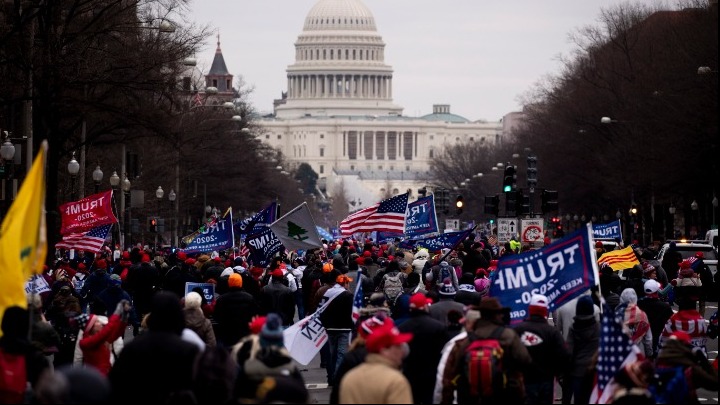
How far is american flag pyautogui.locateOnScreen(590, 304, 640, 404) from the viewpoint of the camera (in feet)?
45.4

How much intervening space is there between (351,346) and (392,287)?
33.2ft

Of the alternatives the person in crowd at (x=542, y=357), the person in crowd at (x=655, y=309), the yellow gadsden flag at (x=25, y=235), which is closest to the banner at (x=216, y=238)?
the person in crowd at (x=655, y=309)

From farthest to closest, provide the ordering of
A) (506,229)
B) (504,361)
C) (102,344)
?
(506,229) < (102,344) < (504,361)

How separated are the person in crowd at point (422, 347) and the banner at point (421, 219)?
20877 millimetres

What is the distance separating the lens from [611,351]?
13859 mm

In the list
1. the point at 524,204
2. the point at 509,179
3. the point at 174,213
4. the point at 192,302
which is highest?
the point at 509,179

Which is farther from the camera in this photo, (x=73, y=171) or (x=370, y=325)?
(x=73, y=171)

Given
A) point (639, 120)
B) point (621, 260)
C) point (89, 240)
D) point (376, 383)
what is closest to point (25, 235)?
point (376, 383)

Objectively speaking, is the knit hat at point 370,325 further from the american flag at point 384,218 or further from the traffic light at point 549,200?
the traffic light at point 549,200

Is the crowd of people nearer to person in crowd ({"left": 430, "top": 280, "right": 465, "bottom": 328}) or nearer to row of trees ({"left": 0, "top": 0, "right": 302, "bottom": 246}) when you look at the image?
person in crowd ({"left": 430, "top": 280, "right": 465, "bottom": 328})

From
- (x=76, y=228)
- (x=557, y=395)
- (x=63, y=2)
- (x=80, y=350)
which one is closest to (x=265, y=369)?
(x=80, y=350)

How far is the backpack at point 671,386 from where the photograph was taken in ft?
45.5

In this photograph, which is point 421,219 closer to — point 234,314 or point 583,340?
point 234,314

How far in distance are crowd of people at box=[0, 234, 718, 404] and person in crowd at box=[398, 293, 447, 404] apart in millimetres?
11
